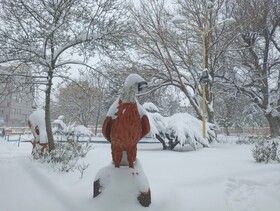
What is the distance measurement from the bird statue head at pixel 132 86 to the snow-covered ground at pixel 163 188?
1495 millimetres

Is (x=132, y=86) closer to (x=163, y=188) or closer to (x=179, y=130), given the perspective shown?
(x=163, y=188)

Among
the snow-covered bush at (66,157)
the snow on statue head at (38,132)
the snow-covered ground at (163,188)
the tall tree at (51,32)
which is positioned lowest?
the snow-covered ground at (163,188)

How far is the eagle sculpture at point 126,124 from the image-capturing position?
5000 mm

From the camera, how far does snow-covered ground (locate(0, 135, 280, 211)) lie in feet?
16.1

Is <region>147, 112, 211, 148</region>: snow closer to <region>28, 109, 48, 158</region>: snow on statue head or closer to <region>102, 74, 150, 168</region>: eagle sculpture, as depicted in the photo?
<region>28, 109, 48, 158</region>: snow on statue head

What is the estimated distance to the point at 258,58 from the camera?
62.3 ft

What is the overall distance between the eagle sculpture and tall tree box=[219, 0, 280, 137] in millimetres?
13609

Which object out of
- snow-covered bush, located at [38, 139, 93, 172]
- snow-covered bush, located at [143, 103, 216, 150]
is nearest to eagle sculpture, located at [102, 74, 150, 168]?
snow-covered bush, located at [38, 139, 93, 172]

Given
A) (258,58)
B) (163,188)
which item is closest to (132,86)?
(163,188)

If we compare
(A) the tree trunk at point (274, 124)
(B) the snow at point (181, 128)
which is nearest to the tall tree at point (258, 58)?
(A) the tree trunk at point (274, 124)

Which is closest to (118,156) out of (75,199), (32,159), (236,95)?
(75,199)

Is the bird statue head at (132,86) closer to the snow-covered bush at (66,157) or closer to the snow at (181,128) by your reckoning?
the snow-covered bush at (66,157)

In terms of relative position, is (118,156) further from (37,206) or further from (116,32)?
(116,32)

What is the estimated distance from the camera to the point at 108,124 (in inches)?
204
